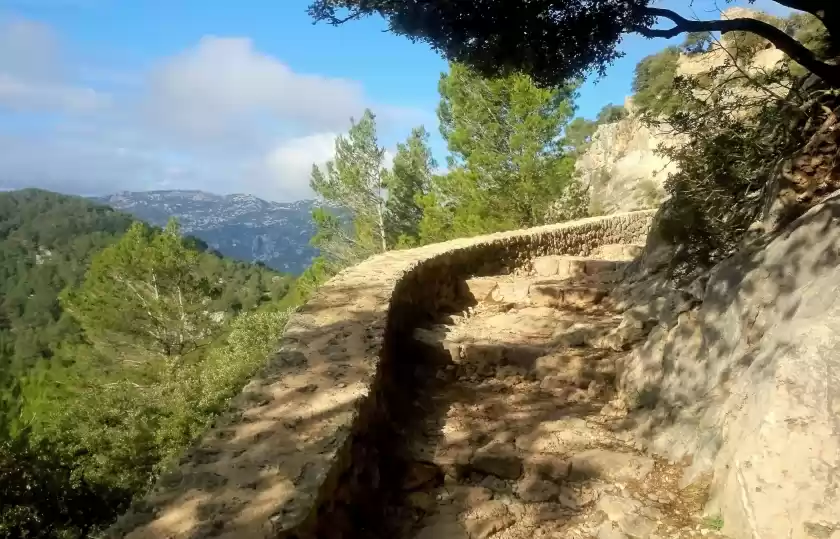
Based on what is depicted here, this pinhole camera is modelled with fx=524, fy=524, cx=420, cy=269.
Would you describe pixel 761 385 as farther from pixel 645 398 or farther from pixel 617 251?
pixel 617 251

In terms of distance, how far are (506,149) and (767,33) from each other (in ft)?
35.3

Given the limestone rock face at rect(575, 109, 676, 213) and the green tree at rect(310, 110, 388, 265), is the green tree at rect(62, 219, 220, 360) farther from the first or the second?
the limestone rock face at rect(575, 109, 676, 213)

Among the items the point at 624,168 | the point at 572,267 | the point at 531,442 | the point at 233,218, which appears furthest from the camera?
the point at 233,218

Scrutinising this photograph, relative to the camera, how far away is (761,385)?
8.05ft

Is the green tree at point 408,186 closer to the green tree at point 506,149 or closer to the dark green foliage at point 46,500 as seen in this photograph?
the green tree at point 506,149

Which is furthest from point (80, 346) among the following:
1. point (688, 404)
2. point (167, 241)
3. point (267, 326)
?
point (688, 404)

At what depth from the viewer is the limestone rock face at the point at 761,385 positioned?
6.59 ft

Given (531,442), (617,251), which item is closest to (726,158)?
(531,442)

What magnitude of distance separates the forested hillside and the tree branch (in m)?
5.56

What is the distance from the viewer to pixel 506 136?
559 inches

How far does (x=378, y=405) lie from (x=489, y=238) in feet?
15.9

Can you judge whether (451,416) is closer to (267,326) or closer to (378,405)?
(378,405)

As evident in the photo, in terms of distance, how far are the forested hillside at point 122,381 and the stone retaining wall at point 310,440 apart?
8.86 ft

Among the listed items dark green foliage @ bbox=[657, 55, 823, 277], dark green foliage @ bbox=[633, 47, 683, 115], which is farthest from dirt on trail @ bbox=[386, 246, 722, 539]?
dark green foliage @ bbox=[633, 47, 683, 115]
